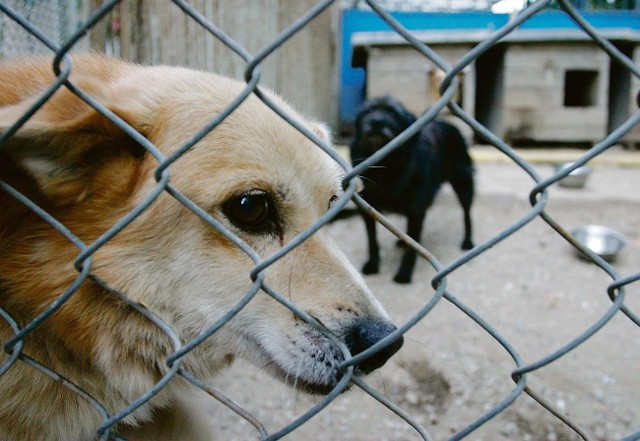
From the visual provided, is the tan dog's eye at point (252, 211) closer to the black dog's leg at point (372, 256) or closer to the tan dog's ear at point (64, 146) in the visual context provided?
the tan dog's ear at point (64, 146)

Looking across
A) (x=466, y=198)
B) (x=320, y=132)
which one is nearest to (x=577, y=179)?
(x=466, y=198)

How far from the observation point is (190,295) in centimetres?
139

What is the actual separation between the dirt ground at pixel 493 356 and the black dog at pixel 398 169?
1.18 feet

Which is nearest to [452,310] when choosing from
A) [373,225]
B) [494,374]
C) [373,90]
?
[494,374]

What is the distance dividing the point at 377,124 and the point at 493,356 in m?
1.79

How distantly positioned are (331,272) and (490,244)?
628 millimetres

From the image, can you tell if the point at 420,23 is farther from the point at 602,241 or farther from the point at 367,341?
the point at 367,341

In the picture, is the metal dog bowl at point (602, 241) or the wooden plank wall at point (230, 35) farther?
the metal dog bowl at point (602, 241)

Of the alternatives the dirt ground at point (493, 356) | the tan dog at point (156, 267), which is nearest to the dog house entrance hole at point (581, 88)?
the dirt ground at point (493, 356)

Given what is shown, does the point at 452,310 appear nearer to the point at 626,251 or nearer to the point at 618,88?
the point at 626,251

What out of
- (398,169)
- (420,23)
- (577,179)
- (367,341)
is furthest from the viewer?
(420,23)

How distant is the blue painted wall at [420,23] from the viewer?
10203 millimetres

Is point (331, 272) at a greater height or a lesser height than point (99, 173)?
lesser

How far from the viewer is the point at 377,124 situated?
12.4 ft
